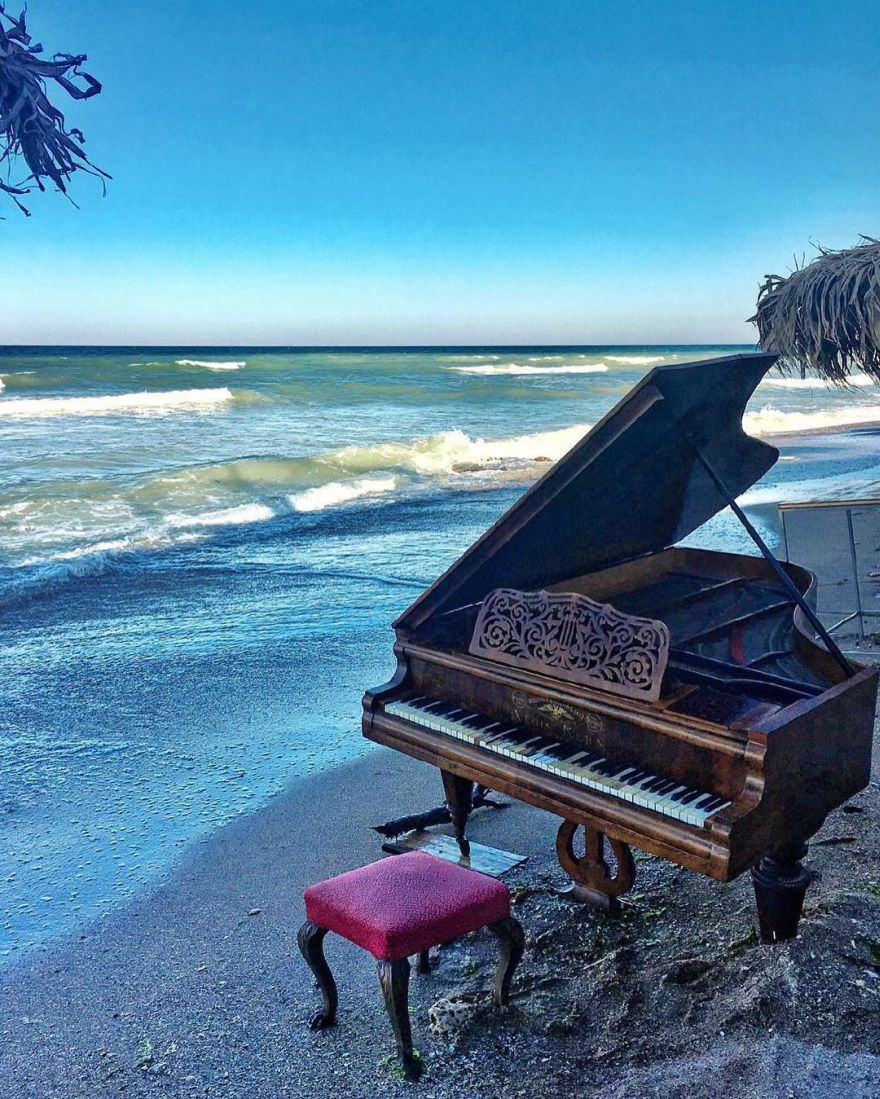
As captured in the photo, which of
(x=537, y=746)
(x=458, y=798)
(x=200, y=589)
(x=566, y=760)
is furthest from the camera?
(x=200, y=589)

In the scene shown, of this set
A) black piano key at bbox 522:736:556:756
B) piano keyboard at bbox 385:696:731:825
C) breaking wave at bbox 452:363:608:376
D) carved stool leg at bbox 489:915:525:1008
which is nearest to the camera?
piano keyboard at bbox 385:696:731:825

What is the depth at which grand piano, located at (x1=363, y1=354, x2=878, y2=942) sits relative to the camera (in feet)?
8.80

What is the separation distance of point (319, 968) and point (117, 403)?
32220 millimetres

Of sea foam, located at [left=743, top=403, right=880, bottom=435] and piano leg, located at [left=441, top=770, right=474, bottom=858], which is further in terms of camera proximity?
sea foam, located at [left=743, top=403, right=880, bottom=435]

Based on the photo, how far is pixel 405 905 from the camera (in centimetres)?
275

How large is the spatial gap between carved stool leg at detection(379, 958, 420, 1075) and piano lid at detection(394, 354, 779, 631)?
4.14 ft

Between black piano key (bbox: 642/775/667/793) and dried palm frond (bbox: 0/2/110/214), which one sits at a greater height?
dried palm frond (bbox: 0/2/110/214)

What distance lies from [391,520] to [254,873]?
1004 cm

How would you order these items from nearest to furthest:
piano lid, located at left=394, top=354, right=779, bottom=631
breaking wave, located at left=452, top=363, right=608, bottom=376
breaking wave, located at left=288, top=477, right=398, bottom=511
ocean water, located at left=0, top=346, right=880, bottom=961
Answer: piano lid, located at left=394, top=354, right=779, bottom=631, ocean water, located at left=0, top=346, right=880, bottom=961, breaking wave, located at left=288, top=477, right=398, bottom=511, breaking wave, located at left=452, top=363, right=608, bottom=376

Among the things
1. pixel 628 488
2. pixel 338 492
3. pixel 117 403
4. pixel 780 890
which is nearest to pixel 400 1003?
pixel 780 890

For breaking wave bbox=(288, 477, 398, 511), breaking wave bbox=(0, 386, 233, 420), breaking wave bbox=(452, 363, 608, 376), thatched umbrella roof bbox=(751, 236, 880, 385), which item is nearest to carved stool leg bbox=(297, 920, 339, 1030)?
thatched umbrella roof bbox=(751, 236, 880, 385)

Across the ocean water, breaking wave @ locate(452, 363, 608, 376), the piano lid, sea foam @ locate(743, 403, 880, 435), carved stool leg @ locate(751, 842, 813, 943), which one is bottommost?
the ocean water

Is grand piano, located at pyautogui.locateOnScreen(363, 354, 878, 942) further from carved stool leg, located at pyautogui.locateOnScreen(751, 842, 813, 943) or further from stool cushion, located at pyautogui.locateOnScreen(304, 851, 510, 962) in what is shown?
stool cushion, located at pyautogui.locateOnScreen(304, 851, 510, 962)

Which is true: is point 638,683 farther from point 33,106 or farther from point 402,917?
point 33,106
